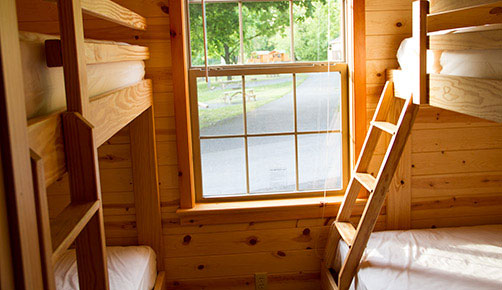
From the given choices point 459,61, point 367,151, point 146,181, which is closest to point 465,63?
point 459,61

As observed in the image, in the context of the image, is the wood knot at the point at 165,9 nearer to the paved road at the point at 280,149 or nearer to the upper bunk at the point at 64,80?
the upper bunk at the point at 64,80

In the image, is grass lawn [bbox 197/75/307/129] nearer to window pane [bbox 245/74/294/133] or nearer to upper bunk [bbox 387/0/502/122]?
window pane [bbox 245/74/294/133]

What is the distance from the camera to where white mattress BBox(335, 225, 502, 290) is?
88.6 inches

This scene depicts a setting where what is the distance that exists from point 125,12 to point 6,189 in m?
1.46

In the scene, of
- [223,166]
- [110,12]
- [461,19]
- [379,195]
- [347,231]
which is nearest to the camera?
[110,12]

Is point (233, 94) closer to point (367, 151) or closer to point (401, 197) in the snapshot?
point (367, 151)

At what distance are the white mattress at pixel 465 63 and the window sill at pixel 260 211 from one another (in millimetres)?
1125

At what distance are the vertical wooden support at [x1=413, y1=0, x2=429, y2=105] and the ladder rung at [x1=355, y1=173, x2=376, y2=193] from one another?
0.57 meters

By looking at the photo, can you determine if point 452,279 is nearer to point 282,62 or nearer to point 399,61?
point 399,61

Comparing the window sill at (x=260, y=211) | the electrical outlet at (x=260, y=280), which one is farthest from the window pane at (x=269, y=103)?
the electrical outlet at (x=260, y=280)

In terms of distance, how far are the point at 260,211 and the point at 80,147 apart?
5.82ft

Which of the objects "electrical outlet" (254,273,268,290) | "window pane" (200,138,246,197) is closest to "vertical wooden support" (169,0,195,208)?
"window pane" (200,138,246,197)

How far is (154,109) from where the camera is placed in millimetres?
2900

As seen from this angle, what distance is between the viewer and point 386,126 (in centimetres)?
250
